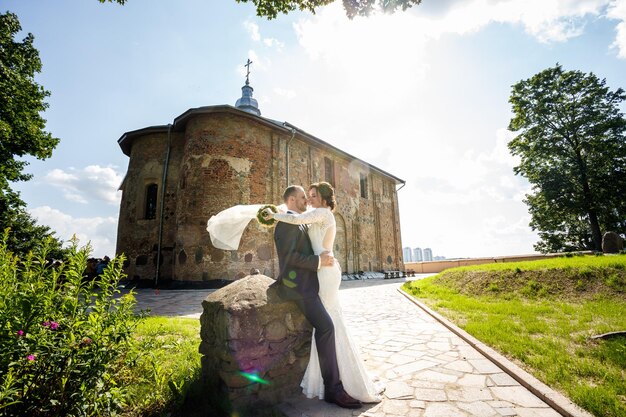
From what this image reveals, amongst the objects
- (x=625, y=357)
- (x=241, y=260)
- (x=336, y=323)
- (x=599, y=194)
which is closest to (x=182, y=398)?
(x=336, y=323)

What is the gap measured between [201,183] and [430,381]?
12.0 metres

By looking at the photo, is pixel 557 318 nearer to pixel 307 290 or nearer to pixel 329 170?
pixel 307 290

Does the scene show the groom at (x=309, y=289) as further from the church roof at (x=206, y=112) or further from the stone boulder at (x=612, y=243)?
the stone boulder at (x=612, y=243)

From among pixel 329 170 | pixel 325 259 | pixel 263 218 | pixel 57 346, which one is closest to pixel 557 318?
pixel 325 259

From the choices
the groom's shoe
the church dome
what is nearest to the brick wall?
the church dome

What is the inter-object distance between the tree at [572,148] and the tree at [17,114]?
101 ft

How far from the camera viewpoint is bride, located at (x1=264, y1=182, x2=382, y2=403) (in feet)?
9.03

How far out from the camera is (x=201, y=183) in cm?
1280

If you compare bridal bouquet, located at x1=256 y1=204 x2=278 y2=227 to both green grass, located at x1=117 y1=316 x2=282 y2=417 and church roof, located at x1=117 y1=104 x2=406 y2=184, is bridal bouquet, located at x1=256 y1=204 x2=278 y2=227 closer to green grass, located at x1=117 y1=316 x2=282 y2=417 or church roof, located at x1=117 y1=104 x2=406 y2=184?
green grass, located at x1=117 y1=316 x2=282 y2=417

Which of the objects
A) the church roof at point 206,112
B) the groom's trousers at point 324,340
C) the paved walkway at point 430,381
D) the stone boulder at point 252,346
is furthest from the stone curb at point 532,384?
the church roof at point 206,112

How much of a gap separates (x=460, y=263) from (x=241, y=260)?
2543 centimetres

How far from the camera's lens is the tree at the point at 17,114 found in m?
12.0

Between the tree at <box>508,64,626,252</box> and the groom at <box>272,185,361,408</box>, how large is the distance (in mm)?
24706

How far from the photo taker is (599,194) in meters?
19.4
